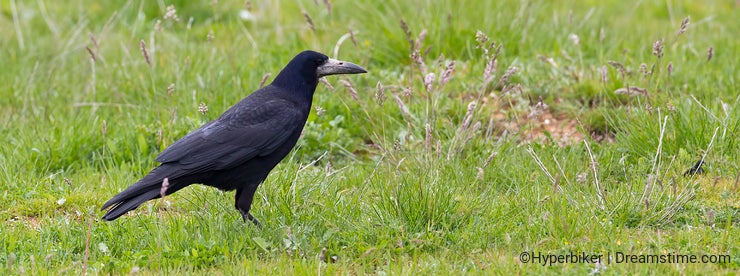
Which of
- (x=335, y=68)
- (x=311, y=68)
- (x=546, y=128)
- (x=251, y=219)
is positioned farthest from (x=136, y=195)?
(x=546, y=128)

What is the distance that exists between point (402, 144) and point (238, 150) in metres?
1.29

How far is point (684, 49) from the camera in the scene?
734 centimetres

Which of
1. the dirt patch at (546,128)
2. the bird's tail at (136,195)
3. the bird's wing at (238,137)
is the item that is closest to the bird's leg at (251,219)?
the bird's wing at (238,137)

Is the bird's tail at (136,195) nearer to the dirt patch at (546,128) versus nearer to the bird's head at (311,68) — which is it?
the bird's head at (311,68)

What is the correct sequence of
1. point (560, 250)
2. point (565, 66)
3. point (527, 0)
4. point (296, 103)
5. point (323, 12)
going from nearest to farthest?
point (560, 250), point (296, 103), point (565, 66), point (527, 0), point (323, 12)

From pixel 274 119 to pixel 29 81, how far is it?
282 cm

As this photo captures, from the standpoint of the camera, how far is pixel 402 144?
19.6 ft

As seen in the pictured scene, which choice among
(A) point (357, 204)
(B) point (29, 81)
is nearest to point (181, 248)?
(A) point (357, 204)

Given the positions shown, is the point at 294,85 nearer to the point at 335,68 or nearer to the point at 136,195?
the point at 335,68

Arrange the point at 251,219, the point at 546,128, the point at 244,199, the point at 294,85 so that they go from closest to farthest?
the point at 251,219 → the point at 244,199 → the point at 294,85 → the point at 546,128

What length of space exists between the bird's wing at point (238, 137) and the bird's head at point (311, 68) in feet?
0.78

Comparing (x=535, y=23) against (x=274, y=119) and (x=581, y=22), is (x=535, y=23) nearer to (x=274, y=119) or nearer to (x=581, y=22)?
(x=581, y=22)

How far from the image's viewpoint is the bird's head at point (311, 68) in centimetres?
545

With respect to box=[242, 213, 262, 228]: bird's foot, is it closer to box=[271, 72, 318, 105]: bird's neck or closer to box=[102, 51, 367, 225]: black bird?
box=[102, 51, 367, 225]: black bird
